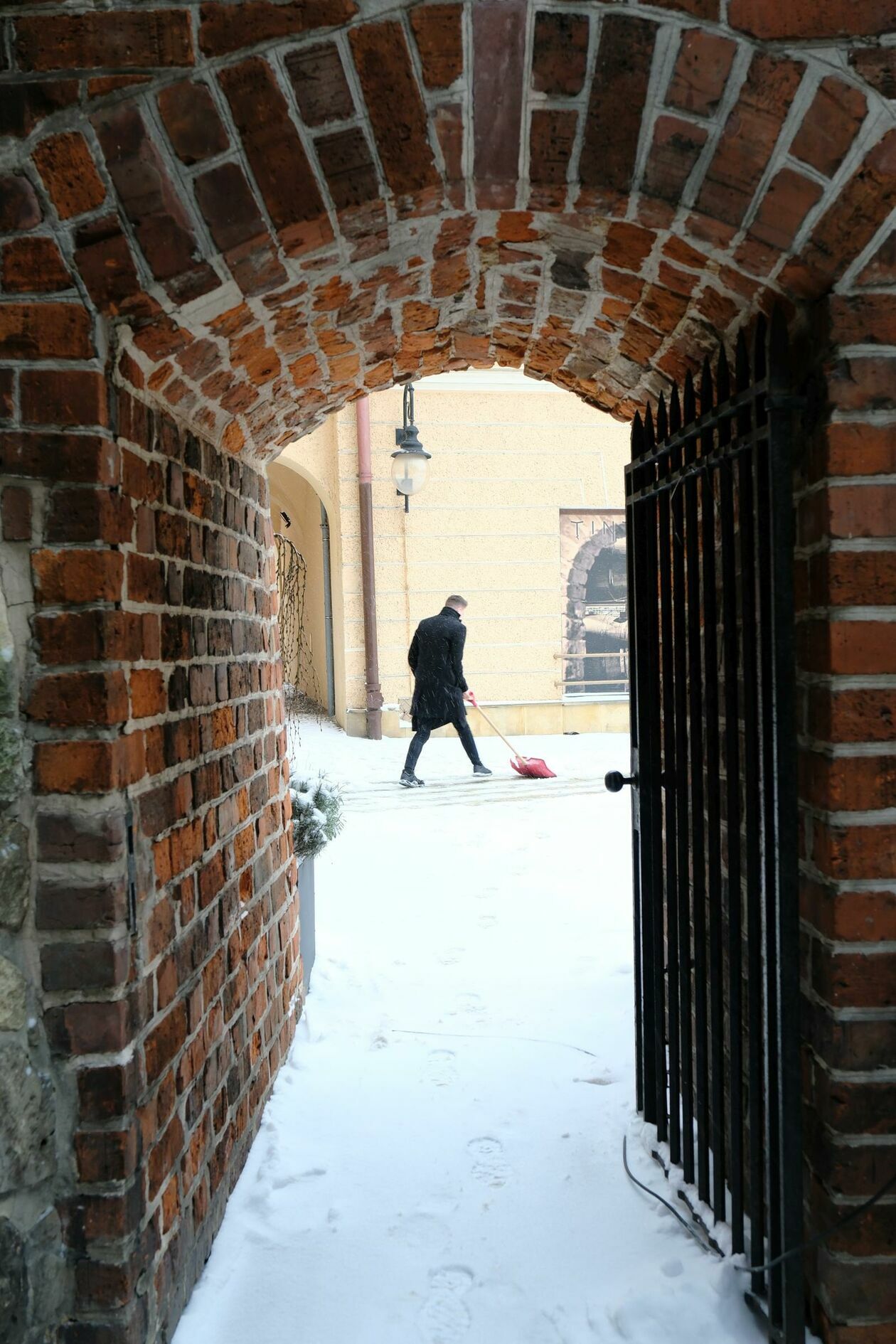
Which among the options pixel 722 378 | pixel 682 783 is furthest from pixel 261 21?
pixel 682 783

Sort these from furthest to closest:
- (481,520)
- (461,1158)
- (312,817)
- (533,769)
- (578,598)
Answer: (578,598)
(481,520)
(533,769)
(312,817)
(461,1158)

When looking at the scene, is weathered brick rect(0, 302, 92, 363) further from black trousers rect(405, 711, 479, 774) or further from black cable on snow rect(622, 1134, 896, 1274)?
→ black trousers rect(405, 711, 479, 774)

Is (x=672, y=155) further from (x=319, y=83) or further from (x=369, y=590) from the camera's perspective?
(x=369, y=590)

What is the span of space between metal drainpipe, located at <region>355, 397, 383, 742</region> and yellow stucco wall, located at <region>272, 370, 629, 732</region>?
0.08 meters

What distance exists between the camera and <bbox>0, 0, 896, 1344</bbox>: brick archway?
4.87 ft

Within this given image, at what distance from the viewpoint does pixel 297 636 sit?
12.6 metres

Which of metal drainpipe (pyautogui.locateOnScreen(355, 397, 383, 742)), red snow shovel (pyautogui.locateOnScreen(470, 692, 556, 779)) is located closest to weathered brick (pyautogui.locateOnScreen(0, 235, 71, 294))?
red snow shovel (pyautogui.locateOnScreen(470, 692, 556, 779))

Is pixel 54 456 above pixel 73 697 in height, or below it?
above

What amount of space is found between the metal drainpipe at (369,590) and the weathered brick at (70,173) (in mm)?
8720

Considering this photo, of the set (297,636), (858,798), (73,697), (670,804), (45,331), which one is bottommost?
(670,804)

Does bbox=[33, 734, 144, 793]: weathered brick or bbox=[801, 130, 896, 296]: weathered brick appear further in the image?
bbox=[33, 734, 144, 793]: weathered brick

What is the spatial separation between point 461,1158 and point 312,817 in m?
1.40

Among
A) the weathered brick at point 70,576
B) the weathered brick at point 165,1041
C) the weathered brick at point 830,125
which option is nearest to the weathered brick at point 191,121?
the weathered brick at point 70,576

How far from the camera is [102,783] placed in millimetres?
1592
